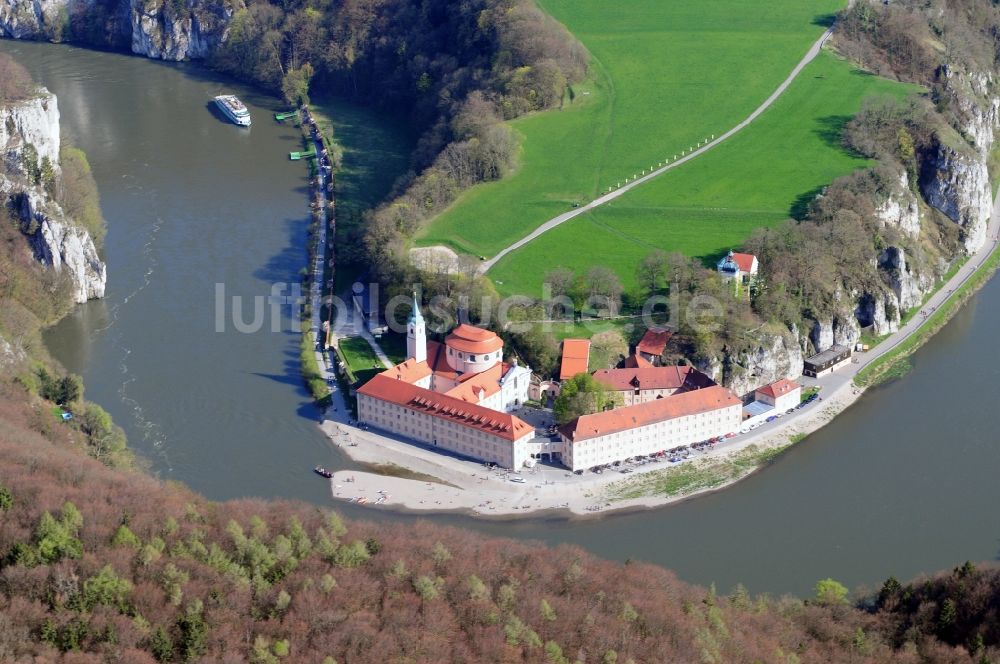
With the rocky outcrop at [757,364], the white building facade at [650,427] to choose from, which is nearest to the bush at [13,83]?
the white building facade at [650,427]

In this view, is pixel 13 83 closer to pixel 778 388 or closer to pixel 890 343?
pixel 778 388

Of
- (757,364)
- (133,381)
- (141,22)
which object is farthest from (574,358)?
(141,22)

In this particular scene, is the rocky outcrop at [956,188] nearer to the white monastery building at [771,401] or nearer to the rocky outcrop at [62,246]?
the white monastery building at [771,401]

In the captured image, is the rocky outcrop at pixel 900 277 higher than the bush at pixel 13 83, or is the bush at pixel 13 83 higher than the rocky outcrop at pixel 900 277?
the bush at pixel 13 83

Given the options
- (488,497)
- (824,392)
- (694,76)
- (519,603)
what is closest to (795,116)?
(694,76)

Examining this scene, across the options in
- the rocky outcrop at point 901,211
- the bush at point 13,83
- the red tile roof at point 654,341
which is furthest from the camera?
the bush at point 13,83

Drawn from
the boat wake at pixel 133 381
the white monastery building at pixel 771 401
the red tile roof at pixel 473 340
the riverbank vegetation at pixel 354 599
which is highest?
the riverbank vegetation at pixel 354 599

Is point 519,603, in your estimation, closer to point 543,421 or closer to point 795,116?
point 543,421

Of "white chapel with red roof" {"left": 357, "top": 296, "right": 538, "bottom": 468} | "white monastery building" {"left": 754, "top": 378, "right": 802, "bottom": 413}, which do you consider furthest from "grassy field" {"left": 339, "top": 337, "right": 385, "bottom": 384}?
"white monastery building" {"left": 754, "top": 378, "right": 802, "bottom": 413}
